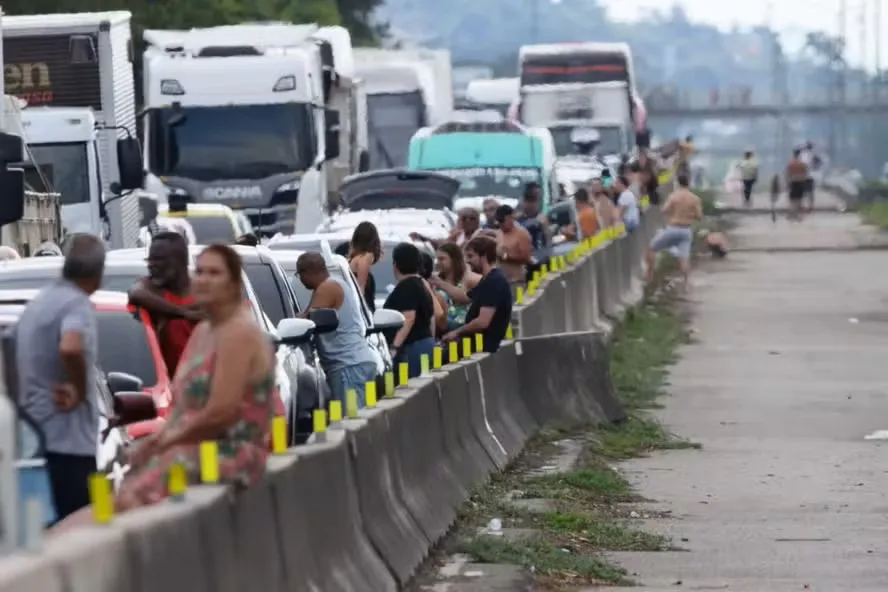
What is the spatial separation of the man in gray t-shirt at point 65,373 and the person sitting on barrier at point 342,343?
18.3 feet

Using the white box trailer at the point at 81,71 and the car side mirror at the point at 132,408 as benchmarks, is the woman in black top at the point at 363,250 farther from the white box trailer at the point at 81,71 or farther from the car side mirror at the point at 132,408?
the white box trailer at the point at 81,71

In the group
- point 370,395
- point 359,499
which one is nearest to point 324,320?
point 370,395

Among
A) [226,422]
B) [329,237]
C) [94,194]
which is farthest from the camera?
[94,194]

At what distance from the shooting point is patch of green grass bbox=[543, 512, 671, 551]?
13.3m

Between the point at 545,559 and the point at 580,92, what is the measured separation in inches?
1778

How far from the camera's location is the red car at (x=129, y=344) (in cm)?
1248

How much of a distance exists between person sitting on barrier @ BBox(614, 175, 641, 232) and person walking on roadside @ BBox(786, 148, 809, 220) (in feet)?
73.1

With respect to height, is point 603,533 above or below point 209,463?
below

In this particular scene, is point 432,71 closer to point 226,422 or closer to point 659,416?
point 659,416

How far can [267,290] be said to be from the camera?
1575cm

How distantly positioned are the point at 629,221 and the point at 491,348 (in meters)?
23.2

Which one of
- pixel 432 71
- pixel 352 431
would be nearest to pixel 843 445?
pixel 352 431

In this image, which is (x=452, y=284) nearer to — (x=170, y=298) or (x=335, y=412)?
(x=170, y=298)

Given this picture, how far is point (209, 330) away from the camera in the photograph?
28.2ft
